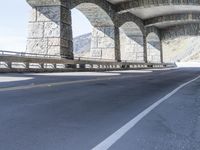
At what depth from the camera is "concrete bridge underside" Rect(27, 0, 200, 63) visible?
2930 cm

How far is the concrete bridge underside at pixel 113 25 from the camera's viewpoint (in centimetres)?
2930

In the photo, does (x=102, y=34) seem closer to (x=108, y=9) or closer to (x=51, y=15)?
(x=108, y=9)

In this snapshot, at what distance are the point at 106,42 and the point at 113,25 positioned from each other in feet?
6.97

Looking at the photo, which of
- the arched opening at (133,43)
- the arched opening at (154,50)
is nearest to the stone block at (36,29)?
the arched opening at (133,43)

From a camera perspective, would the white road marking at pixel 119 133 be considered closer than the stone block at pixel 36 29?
Yes

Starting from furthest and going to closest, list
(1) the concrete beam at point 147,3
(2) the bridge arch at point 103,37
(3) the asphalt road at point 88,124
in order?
(2) the bridge arch at point 103,37
(1) the concrete beam at point 147,3
(3) the asphalt road at point 88,124

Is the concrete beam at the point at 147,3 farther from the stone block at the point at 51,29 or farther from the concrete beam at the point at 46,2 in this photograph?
the stone block at the point at 51,29

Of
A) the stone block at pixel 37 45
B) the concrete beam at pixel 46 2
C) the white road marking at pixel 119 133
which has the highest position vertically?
the concrete beam at pixel 46 2

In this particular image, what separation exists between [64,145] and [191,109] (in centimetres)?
419

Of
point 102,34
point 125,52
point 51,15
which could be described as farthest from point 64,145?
point 125,52

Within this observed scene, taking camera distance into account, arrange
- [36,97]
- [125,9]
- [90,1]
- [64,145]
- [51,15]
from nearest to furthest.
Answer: [64,145], [36,97], [51,15], [90,1], [125,9]

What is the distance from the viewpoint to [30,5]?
2994cm

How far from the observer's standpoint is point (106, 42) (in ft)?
140

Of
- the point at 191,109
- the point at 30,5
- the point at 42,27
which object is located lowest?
the point at 191,109
